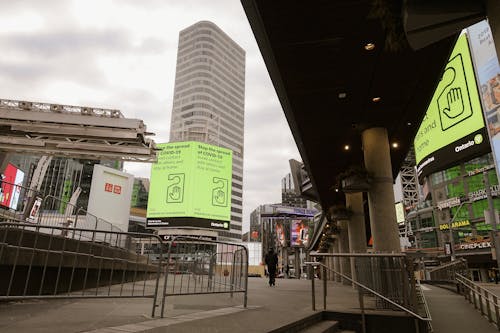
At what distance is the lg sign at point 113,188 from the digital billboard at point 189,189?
3.91 m

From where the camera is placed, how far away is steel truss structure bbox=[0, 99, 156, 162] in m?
8.75

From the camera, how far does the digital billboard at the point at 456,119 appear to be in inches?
1734

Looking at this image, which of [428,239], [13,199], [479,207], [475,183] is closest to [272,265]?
[13,199]

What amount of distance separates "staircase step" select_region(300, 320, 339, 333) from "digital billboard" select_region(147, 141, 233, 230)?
37.0m

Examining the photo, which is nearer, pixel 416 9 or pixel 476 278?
pixel 416 9

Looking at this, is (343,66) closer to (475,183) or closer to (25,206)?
(25,206)

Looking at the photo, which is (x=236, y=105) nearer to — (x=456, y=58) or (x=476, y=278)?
(x=456, y=58)

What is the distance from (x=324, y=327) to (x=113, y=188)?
40.8m

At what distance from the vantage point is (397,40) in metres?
4.29

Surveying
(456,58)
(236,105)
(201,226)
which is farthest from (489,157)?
(236,105)

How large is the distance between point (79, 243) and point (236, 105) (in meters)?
132

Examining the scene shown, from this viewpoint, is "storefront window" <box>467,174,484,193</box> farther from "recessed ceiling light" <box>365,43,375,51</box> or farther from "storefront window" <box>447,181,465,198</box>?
"recessed ceiling light" <box>365,43,375,51</box>

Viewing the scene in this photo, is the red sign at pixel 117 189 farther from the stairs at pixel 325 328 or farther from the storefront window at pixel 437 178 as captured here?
the storefront window at pixel 437 178

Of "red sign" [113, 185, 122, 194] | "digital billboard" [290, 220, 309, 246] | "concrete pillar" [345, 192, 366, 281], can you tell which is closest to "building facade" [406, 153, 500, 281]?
"digital billboard" [290, 220, 309, 246]
